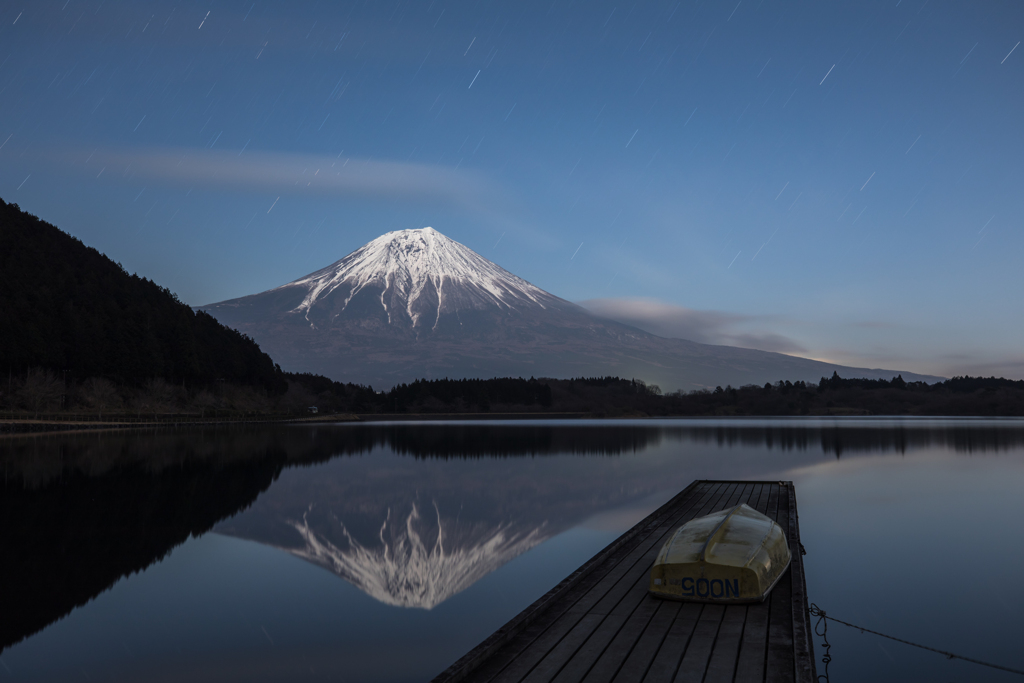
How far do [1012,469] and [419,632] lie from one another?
30.0 metres

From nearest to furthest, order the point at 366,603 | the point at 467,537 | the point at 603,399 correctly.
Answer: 1. the point at 366,603
2. the point at 467,537
3. the point at 603,399

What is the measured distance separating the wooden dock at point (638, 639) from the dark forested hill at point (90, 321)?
70388 mm

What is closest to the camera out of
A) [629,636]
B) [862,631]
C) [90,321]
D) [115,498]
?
[629,636]

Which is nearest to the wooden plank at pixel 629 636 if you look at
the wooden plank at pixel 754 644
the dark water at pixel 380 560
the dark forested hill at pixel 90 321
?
the wooden plank at pixel 754 644

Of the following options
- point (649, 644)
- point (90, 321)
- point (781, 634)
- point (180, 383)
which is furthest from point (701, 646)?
point (180, 383)

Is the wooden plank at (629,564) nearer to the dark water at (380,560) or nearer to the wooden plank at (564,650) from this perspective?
the wooden plank at (564,650)

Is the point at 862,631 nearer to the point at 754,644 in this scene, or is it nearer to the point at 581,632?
the point at 754,644

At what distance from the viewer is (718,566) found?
25.2 ft

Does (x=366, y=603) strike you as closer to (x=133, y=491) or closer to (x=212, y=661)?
(x=212, y=661)

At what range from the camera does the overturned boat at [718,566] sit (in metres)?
7.62

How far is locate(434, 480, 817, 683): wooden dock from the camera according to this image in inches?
226

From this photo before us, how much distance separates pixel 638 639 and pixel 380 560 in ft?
26.4

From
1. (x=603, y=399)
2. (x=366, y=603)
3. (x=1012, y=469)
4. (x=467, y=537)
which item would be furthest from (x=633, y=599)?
(x=603, y=399)

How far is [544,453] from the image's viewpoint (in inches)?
1526
